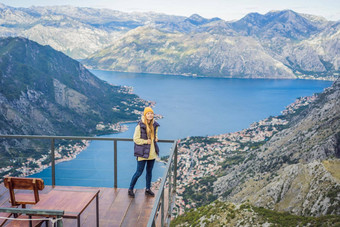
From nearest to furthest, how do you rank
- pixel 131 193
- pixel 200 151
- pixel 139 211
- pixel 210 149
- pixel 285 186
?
pixel 139 211
pixel 131 193
pixel 285 186
pixel 200 151
pixel 210 149

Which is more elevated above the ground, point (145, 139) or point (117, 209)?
point (145, 139)

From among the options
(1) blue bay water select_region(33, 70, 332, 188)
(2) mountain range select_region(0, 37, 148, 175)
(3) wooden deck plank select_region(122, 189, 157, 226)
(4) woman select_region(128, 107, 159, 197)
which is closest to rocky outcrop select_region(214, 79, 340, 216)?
(3) wooden deck plank select_region(122, 189, 157, 226)

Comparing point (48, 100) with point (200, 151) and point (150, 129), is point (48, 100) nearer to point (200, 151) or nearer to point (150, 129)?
point (200, 151)

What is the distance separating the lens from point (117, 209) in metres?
5.39

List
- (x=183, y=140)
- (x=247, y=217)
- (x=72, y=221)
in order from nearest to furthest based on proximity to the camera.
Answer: (x=72, y=221) → (x=247, y=217) → (x=183, y=140)

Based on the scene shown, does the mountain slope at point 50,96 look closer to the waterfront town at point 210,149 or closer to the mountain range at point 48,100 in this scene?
the mountain range at point 48,100

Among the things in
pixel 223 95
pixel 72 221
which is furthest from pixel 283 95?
pixel 72 221

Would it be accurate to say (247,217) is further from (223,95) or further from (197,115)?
(223,95)

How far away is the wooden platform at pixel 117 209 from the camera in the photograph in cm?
489

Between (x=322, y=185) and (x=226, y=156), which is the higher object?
(x=322, y=185)

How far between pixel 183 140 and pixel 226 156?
44.7 feet

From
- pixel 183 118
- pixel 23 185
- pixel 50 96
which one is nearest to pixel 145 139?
pixel 23 185

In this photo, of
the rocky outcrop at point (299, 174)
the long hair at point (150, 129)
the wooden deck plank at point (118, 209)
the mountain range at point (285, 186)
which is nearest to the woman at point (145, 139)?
Result: the long hair at point (150, 129)

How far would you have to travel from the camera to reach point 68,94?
4208 inches
